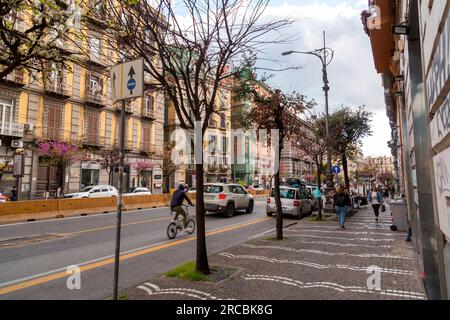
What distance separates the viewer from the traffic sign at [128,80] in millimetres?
4211

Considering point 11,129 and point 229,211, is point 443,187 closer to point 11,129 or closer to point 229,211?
point 229,211

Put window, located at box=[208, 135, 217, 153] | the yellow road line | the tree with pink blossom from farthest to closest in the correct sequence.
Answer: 1. window, located at box=[208, 135, 217, 153]
2. the tree with pink blossom
3. the yellow road line

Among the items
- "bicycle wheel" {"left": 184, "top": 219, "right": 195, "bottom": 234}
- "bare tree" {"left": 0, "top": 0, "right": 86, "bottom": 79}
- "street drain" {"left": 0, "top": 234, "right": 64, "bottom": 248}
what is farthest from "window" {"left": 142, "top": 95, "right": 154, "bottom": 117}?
"bare tree" {"left": 0, "top": 0, "right": 86, "bottom": 79}

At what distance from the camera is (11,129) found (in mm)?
24328

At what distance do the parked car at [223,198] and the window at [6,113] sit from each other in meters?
18.3

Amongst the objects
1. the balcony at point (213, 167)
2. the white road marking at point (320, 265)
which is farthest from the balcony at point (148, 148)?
the white road marking at point (320, 265)

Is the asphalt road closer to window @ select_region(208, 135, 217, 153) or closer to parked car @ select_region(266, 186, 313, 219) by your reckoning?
parked car @ select_region(266, 186, 313, 219)

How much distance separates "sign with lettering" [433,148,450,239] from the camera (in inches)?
96.0

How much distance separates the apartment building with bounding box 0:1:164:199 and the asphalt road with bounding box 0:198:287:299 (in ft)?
39.7

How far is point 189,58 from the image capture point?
6.34 m

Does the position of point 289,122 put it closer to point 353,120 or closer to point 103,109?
point 353,120

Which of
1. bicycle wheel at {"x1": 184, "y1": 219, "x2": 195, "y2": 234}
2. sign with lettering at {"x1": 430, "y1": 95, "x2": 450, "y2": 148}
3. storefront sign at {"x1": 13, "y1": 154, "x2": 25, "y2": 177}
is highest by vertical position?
storefront sign at {"x1": 13, "y1": 154, "x2": 25, "y2": 177}
